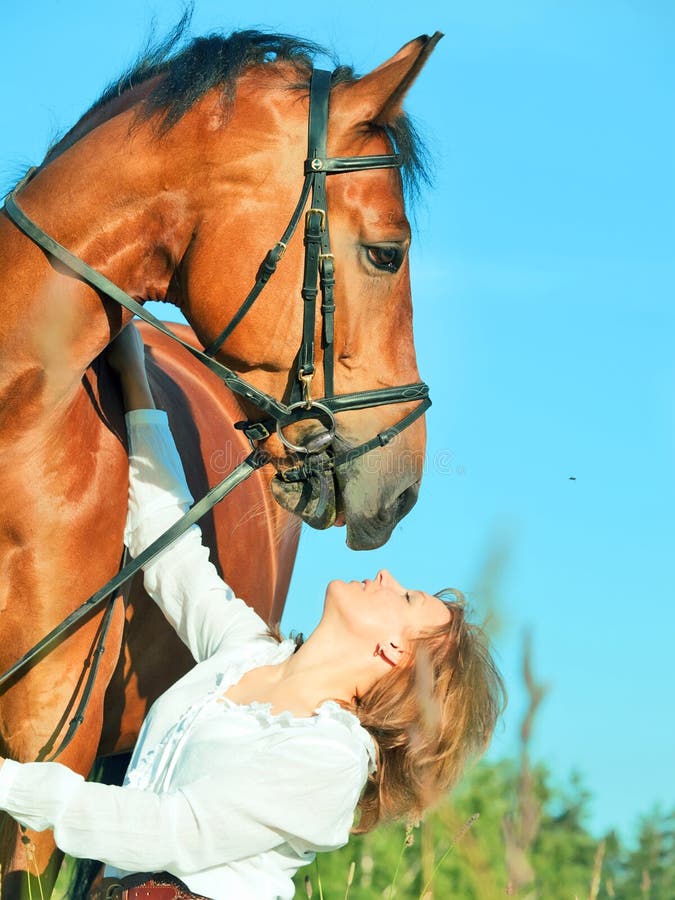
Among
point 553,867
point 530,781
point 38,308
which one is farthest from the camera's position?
point 553,867

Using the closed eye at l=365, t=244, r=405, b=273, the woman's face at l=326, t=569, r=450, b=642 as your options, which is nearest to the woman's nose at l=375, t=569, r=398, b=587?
the woman's face at l=326, t=569, r=450, b=642

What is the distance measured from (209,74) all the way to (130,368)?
0.84 m

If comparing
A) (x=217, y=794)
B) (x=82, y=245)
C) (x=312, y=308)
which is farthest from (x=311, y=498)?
(x=217, y=794)

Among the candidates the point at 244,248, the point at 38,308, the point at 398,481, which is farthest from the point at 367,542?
the point at 38,308

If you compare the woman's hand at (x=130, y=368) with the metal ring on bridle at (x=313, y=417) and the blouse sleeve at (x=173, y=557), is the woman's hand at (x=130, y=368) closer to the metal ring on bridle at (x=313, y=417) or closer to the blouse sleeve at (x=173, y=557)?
the blouse sleeve at (x=173, y=557)

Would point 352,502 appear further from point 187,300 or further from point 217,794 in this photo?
point 217,794

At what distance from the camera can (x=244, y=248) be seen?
2867 mm

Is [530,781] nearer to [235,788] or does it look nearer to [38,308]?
[235,788]

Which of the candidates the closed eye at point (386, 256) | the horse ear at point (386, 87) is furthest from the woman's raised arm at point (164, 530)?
the horse ear at point (386, 87)

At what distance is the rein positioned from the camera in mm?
2846

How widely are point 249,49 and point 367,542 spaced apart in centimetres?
138

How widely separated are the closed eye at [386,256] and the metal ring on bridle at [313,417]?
15.7 inches

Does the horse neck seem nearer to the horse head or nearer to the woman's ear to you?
the horse head

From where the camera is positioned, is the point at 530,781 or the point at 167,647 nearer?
the point at 530,781
